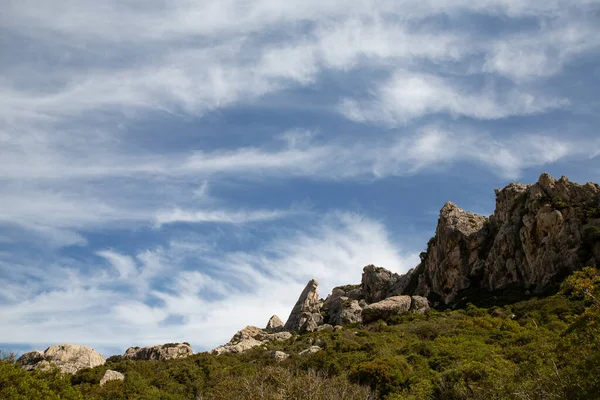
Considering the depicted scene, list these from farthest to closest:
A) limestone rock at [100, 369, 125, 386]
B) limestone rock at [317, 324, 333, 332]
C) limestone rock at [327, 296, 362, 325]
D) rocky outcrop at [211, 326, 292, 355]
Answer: limestone rock at [327, 296, 362, 325] → limestone rock at [317, 324, 333, 332] → rocky outcrop at [211, 326, 292, 355] → limestone rock at [100, 369, 125, 386]

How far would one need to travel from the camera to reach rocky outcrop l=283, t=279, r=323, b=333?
79125 mm

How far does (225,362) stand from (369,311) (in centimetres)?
2413

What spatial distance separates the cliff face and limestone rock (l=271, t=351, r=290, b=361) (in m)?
32.1

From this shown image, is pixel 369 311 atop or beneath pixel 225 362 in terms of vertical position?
atop

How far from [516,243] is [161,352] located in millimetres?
50073

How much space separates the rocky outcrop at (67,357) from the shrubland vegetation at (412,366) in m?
4.40

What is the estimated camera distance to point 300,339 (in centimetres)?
6625

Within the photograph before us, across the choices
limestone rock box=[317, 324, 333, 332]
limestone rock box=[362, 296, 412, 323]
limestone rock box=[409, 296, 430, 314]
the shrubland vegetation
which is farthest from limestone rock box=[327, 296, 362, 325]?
limestone rock box=[409, 296, 430, 314]

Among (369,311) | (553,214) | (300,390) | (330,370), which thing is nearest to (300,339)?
(369,311)

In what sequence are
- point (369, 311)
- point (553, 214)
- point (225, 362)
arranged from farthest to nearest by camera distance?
point (369, 311) < point (553, 214) < point (225, 362)

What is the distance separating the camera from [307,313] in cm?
8250

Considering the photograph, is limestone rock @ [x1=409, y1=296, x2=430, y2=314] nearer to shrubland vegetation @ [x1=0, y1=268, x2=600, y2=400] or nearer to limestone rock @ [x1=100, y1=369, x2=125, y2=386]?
shrubland vegetation @ [x1=0, y1=268, x2=600, y2=400]

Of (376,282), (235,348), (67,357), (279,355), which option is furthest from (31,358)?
(376,282)

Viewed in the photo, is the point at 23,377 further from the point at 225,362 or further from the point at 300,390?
the point at 225,362
